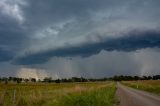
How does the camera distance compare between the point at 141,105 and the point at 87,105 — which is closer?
the point at 87,105

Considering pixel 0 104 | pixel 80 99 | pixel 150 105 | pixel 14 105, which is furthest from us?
pixel 150 105

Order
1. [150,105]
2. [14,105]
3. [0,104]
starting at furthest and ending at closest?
[150,105] < [14,105] < [0,104]

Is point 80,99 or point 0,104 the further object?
point 80,99

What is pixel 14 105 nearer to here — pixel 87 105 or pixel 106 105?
pixel 87 105

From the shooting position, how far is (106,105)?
79.0 feet

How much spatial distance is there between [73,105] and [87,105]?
0.97 metres

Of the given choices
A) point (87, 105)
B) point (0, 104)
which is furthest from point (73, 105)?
point (0, 104)

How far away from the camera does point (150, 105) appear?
2589 centimetres

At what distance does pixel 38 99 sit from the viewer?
28.1 meters

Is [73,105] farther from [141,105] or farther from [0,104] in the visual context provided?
[141,105]

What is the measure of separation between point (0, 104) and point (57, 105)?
167 inches

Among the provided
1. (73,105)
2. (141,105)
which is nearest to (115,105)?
(141,105)

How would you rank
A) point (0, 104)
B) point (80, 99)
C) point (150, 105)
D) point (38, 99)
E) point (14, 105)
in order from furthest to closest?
point (38, 99)
point (150, 105)
point (80, 99)
point (14, 105)
point (0, 104)

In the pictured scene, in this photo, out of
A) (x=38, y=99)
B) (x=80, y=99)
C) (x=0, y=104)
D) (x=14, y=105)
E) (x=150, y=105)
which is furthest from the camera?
(x=38, y=99)
